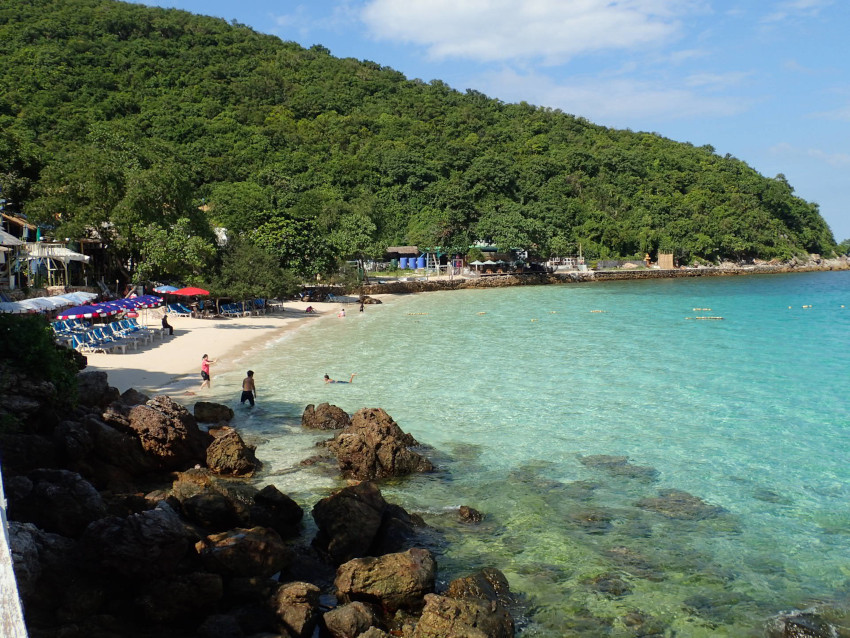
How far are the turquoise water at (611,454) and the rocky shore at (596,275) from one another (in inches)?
1198

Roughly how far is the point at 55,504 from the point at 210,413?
8.25m

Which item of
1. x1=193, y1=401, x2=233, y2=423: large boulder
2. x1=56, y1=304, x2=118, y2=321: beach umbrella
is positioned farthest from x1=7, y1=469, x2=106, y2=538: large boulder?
x1=56, y1=304, x2=118, y2=321: beach umbrella

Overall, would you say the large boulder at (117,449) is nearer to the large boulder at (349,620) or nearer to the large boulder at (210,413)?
the large boulder at (210,413)

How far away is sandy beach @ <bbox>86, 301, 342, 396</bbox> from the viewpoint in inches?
830

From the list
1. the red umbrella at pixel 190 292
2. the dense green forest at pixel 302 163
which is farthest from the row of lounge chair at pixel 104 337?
the dense green forest at pixel 302 163

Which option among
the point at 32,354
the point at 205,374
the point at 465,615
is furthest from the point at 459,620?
the point at 205,374

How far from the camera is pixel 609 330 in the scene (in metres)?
38.1

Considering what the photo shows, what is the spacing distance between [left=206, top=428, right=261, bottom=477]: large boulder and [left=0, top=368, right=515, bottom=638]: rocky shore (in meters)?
1.10

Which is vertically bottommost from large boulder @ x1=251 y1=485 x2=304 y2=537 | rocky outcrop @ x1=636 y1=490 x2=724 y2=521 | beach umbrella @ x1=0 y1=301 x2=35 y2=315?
rocky outcrop @ x1=636 y1=490 x2=724 y2=521

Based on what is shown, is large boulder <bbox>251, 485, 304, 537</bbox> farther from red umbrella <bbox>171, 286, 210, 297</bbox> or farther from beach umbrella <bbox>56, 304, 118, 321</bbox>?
red umbrella <bbox>171, 286, 210, 297</bbox>

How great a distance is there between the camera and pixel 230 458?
509 inches

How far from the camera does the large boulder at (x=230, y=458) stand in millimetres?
12906

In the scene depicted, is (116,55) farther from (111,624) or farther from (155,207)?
(111,624)

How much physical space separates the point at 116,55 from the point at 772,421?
10275cm
